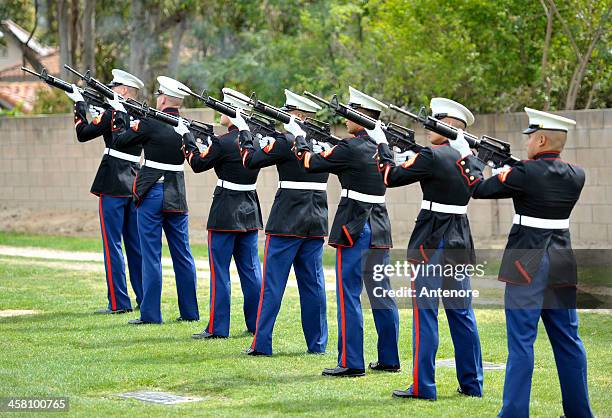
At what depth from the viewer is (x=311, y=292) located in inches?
368

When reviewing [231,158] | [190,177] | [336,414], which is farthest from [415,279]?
[190,177]

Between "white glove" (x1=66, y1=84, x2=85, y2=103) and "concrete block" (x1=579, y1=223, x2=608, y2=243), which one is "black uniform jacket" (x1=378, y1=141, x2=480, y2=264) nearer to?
"white glove" (x1=66, y1=84, x2=85, y2=103)

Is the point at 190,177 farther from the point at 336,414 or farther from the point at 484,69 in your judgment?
the point at 336,414

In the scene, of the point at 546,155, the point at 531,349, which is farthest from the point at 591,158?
the point at 531,349

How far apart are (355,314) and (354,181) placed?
990 mm

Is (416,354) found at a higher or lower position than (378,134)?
lower

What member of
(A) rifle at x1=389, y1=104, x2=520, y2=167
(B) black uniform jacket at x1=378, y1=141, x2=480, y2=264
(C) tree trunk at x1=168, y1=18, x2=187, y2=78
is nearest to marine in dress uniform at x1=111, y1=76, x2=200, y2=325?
(B) black uniform jacket at x1=378, y1=141, x2=480, y2=264

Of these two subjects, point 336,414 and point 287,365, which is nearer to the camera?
point 336,414

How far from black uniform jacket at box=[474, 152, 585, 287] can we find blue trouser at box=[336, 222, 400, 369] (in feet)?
5.50

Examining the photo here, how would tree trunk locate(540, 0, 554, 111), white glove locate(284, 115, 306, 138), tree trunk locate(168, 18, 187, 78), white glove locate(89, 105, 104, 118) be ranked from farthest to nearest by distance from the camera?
1. tree trunk locate(168, 18, 187, 78)
2. tree trunk locate(540, 0, 554, 111)
3. white glove locate(89, 105, 104, 118)
4. white glove locate(284, 115, 306, 138)

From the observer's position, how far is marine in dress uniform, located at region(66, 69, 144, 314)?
37.1 feet

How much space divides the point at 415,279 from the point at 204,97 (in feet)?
9.58

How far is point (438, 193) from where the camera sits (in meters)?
7.68

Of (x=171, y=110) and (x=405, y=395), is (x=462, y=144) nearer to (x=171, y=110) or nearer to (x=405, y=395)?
(x=405, y=395)
